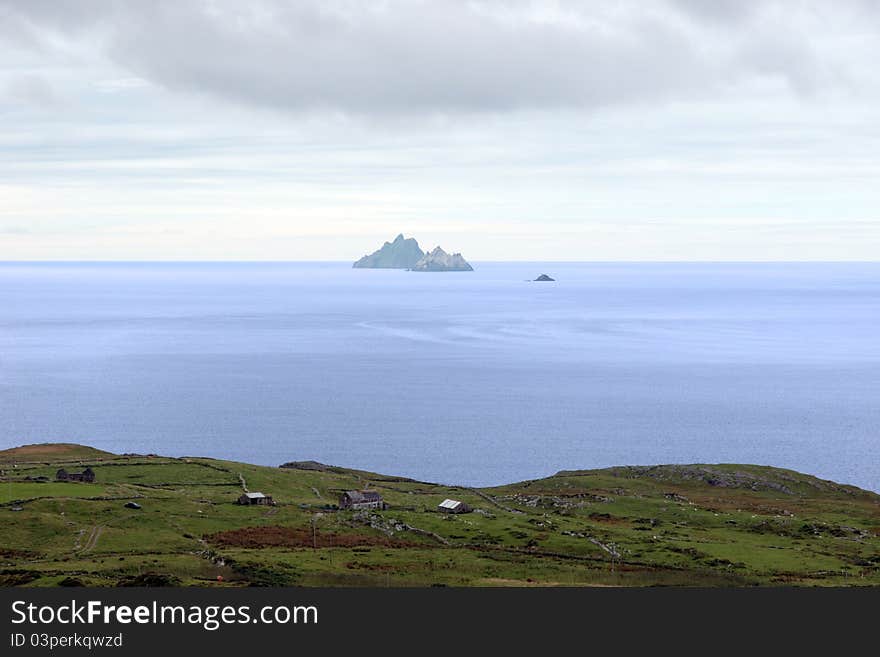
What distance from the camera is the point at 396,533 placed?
8681 centimetres

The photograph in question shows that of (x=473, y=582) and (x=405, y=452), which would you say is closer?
(x=473, y=582)

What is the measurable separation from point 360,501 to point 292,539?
16.7 m

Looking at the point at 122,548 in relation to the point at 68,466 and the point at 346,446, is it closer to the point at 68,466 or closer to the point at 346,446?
the point at 68,466

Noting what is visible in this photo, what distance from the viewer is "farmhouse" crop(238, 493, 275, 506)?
97375 millimetres

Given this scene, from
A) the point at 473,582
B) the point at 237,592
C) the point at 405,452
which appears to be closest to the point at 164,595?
the point at 237,592

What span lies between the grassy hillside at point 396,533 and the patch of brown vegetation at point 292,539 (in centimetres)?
25

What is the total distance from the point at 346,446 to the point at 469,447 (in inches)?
967

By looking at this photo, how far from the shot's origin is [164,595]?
39906mm

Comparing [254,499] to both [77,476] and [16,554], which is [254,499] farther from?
[16,554]

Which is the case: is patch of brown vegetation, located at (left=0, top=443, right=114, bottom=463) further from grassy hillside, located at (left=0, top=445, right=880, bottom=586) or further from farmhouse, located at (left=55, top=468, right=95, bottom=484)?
farmhouse, located at (left=55, top=468, right=95, bottom=484)

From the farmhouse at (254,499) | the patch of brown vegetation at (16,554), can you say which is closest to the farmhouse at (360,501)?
the farmhouse at (254,499)

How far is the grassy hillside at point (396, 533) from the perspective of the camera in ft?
227

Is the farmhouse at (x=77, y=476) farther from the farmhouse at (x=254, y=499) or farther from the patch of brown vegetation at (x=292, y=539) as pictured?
the patch of brown vegetation at (x=292, y=539)

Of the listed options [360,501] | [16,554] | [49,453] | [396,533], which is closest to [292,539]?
[396,533]
